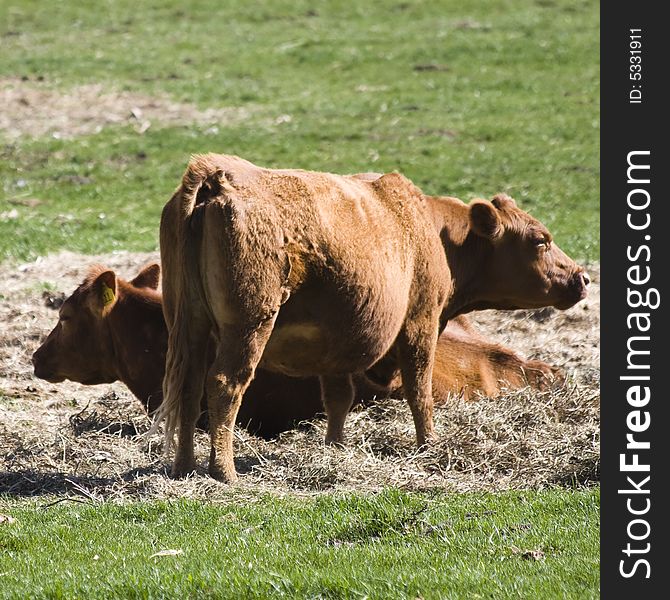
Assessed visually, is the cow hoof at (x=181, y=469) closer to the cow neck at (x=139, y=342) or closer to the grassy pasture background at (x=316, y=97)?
the cow neck at (x=139, y=342)

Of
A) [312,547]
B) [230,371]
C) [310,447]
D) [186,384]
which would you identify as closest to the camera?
[312,547]

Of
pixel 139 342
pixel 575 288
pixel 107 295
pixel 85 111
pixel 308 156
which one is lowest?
pixel 139 342

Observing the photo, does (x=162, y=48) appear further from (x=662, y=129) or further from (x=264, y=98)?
(x=662, y=129)

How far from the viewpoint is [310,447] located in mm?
9164

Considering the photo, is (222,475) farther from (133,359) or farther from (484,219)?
(484,219)

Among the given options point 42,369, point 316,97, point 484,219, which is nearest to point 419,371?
point 484,219

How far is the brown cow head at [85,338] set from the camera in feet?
32.1

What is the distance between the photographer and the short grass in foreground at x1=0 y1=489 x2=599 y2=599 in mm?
5926

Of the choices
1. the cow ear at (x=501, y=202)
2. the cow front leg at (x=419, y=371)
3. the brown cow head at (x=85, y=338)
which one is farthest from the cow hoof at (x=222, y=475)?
the cow ear at (x=501, y=202)

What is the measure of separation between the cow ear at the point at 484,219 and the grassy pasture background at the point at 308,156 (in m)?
2.78

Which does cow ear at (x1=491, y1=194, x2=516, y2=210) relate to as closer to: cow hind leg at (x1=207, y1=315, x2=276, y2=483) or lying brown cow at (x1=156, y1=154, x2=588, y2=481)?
lying brown cow at (x1=156, y1=154, x2=588, y2=481)

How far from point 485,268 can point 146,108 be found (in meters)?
14.3

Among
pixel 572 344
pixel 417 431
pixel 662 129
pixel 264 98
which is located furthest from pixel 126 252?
pixel 264 98

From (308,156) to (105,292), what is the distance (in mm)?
10828
